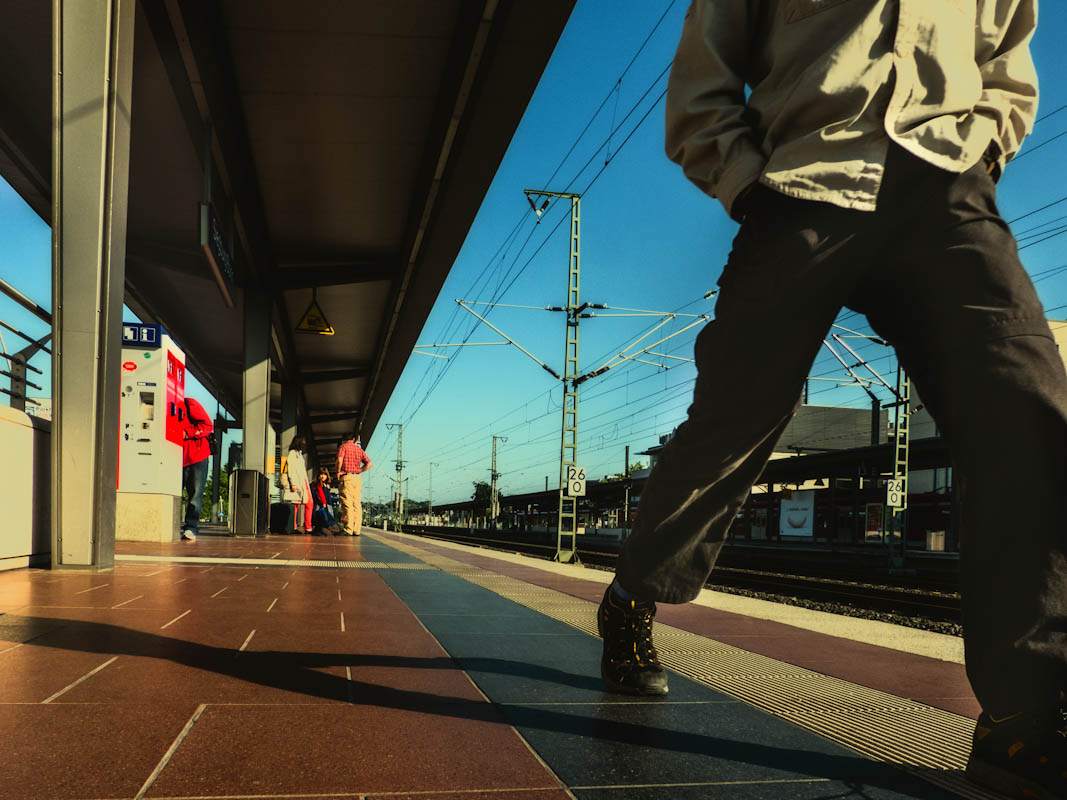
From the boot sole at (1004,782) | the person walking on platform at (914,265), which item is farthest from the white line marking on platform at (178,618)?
the boot sole at (1004,782)

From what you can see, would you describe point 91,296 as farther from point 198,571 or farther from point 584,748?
point 584,748

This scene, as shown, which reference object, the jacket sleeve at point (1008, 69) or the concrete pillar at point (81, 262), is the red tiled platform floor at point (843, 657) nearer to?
the jacket sleeve at point (1008, 69)

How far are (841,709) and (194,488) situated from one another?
10807 mm

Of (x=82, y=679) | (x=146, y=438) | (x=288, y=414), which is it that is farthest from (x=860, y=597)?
(x=288, y=414)

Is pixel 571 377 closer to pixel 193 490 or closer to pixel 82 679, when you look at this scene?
pixel 193 490

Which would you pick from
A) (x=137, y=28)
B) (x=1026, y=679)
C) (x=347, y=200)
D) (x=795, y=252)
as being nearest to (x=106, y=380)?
(x=137, y=28)

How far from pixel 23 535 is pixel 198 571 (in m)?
1.08

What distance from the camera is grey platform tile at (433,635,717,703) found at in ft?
7.14

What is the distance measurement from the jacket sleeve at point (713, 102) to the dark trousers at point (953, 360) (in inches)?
4.1

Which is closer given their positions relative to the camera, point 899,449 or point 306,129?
point 306,129

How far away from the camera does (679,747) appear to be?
1.71 m

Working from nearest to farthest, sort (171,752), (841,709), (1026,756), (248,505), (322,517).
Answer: (1026,756)
(171,752)
(841,709)
(248,505)
(322,517)

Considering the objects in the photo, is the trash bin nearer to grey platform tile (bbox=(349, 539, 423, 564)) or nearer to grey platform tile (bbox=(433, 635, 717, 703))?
grey platform tile (bbox=(349, 539, 423, 564))

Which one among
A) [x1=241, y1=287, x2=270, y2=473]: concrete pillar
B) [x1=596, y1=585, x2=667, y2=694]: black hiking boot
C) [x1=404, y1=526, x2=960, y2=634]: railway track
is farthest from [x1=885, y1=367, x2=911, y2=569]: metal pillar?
[x1=596, y1=585, x2=667, y2=694]: black hiking boot
